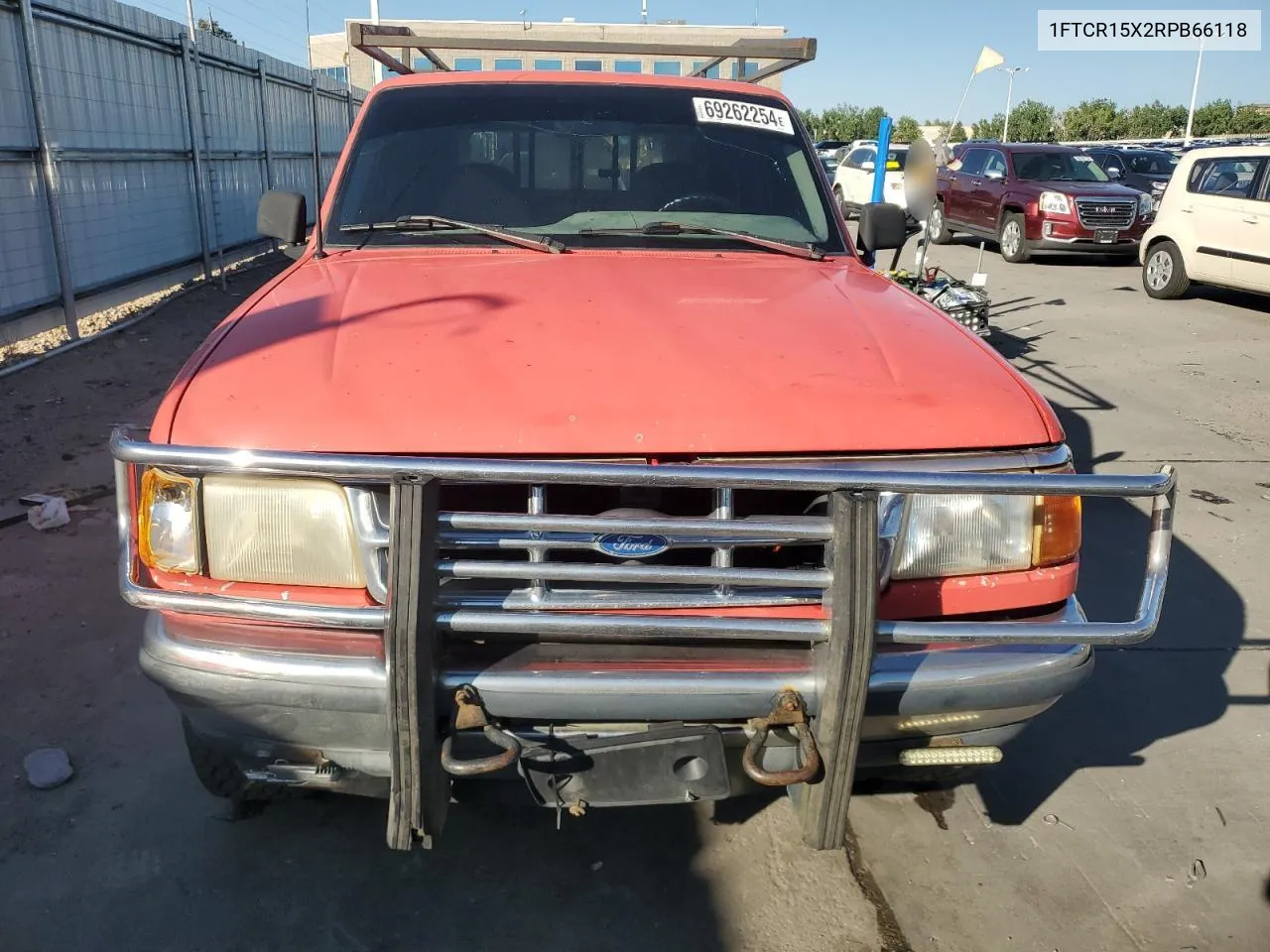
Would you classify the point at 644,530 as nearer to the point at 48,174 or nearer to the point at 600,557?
the point at 600,557

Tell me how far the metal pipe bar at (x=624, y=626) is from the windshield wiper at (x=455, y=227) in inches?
Answer: 60.3

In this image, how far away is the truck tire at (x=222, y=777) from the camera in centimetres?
248

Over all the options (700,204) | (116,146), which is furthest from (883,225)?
(116,146)

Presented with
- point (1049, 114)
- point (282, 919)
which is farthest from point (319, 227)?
point (1049, 114)

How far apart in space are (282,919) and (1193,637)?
11.6 ft

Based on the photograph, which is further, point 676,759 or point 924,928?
point 924,928

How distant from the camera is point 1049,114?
52938mm

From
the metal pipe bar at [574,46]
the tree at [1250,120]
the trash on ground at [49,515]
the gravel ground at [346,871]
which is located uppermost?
the tree at [1250,120]

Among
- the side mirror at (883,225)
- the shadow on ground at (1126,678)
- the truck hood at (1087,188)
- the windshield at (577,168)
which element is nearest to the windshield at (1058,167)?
the truck hood at (1087,188)

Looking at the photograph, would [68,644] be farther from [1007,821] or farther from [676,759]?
[1007,821]

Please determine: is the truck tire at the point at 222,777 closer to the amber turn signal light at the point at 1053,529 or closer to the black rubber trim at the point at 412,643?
the black rubber trim at the point at 412,643

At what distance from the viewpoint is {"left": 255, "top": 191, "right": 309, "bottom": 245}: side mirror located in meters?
3.55

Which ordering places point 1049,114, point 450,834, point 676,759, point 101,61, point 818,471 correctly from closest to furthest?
point 818,471
point 676,759
point 450,834
point 101,61
point 1049,114

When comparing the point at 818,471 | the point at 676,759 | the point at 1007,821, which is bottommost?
the point at 1007,821
